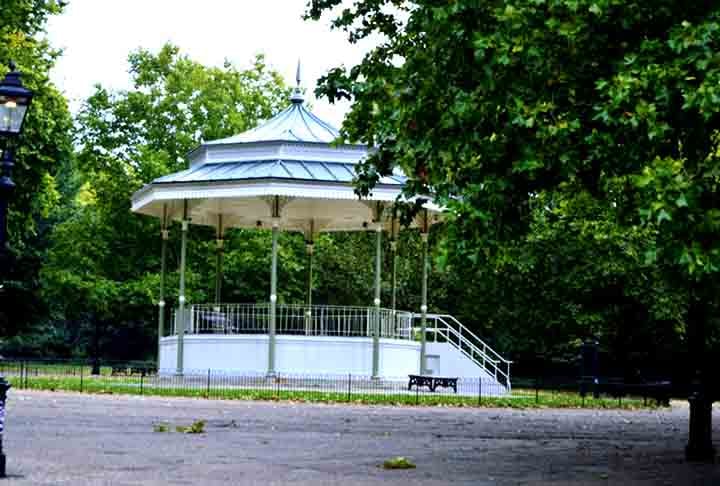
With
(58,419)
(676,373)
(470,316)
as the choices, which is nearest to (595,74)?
(58,419)

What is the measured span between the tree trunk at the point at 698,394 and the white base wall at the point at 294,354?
19353 millimetres

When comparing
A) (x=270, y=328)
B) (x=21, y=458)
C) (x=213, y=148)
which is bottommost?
(x=21, y=458)

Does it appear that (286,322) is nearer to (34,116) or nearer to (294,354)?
(294,354)

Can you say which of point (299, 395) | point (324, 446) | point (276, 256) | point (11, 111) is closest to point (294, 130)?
point (276, 256)

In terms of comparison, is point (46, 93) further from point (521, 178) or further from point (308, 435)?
point (521, 178)

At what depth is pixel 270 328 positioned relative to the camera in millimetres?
35469

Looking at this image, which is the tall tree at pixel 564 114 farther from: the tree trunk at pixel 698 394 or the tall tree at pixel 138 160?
the tall tree at pixel 138 160

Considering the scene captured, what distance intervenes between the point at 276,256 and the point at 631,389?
40.4 feet

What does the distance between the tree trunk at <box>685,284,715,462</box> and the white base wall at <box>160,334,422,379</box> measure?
19353mm

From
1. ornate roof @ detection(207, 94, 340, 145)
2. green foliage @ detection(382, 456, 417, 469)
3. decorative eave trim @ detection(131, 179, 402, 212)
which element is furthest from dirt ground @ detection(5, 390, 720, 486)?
ornate roof @ detection(207, 94, 340, 145)

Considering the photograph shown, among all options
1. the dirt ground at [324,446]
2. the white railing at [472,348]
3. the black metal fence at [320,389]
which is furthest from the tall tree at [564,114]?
the white railing at [472,348]

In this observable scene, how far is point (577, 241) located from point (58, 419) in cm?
2886

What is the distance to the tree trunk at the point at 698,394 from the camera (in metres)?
16.7

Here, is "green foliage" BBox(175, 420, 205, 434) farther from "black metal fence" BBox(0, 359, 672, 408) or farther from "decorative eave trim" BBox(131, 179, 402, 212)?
"decorative eave trim" BBox(131, 179, 402, 212)
